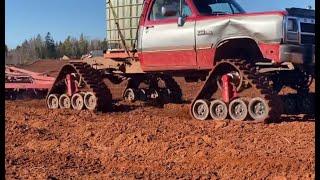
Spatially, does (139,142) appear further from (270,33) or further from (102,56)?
(102,56)

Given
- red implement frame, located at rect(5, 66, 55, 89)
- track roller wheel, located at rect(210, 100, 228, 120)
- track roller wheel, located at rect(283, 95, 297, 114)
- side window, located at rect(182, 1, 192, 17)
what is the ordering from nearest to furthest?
track roller wheel, located at rect(210, 100, 228, 120) → side window, located at rect(182, 1, 192, 17) → track roller wheel, located at rect(283, 95, 297, 114) → red implement frame, located at rect(5, 66, 55, 89)

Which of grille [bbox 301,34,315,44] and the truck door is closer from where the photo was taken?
grille [bbox 301,34,315,44]

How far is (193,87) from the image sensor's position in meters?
22.8

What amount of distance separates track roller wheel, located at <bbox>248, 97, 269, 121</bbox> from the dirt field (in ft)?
0.91

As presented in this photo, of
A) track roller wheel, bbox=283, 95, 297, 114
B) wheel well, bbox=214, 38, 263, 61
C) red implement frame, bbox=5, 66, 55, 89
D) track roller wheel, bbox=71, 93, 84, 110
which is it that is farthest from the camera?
red implement frame, bbox=5, 66, 55, 89

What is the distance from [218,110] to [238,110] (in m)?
0.47

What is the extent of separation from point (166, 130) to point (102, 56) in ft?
17.4

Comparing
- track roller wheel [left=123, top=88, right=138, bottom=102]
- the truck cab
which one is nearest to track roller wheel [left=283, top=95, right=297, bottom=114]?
the truck cab

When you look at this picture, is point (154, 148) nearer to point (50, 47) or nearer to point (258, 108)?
point (258, 108)

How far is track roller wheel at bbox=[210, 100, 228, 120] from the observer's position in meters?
9.92

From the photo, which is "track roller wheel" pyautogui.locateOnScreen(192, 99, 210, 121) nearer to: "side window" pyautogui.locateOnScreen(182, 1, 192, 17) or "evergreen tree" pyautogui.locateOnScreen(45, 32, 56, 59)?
"side window" pyautogui.locateOnScreen(182, 1, 192, 17)

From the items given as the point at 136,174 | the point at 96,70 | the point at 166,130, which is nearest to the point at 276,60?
the point at 166,130

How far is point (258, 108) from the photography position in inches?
370

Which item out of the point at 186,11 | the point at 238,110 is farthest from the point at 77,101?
the point at 238,110
